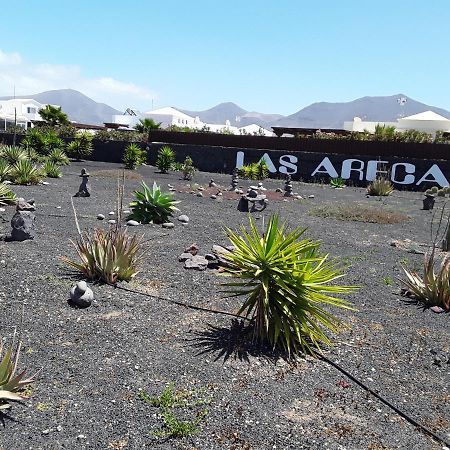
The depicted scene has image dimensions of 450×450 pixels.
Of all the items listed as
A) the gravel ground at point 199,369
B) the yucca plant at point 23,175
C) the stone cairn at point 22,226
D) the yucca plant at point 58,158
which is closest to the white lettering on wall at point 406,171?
the yucca plant at point 23,175

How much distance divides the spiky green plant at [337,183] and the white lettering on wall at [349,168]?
0.35m

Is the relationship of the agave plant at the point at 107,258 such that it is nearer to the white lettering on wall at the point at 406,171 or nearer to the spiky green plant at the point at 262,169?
the spiky green plant at the point at 262,169

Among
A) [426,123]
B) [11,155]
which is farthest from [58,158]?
[426,123]

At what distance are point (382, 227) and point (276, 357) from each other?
848cm

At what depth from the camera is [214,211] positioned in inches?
536

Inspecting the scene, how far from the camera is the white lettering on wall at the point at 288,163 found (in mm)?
24359

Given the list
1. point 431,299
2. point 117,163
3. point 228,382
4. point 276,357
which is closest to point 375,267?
point 431,299

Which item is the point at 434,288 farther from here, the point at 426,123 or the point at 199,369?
the point at 426,123

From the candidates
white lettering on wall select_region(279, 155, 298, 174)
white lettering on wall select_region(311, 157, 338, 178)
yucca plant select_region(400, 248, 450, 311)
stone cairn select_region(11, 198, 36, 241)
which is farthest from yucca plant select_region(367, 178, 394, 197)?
stone cairn select_region(11, 198, 36, 241)

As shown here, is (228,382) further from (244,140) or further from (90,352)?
(244,140)

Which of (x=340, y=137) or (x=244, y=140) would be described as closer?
(x=340, y=137)

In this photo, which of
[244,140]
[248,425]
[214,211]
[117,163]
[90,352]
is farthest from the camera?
[117,163]

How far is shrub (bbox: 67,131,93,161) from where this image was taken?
27.7 m

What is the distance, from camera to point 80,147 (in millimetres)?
27719
